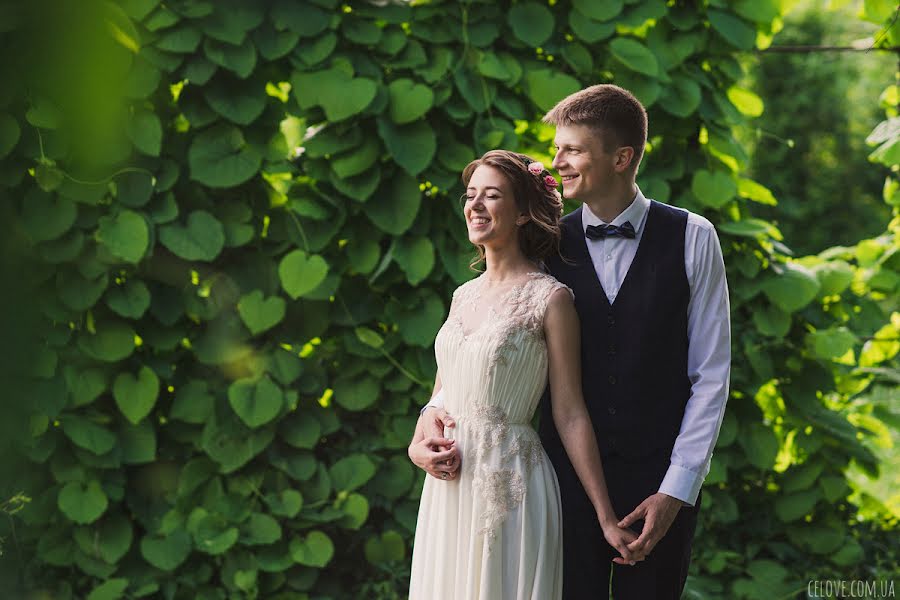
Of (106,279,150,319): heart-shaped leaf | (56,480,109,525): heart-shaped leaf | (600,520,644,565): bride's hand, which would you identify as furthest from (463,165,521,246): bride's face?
(56,480,109,525): heart-shaped leaf

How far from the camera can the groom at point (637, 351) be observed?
68.5 inches

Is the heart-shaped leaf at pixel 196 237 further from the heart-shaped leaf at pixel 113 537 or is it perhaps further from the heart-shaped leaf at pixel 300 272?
the heart-shaped leaf at pixel 113 537

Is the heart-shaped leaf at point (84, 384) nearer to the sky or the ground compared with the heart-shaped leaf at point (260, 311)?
nearer to the ground

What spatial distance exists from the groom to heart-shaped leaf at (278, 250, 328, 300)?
1002 millimetres

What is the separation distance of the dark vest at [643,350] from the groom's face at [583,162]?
0.13 meters

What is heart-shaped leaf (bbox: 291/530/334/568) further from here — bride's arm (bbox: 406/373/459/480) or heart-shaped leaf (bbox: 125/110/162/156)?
heart-shaped leaf (bbox: 125/110/162/156)

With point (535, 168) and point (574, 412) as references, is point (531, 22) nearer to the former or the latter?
point (535, 168)

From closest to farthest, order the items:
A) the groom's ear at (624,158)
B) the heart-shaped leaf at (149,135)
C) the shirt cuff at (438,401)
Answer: the groom's ear at (624,158)
the shirt cuff at (438,401)
the heart-shaped leaf at (149,135)

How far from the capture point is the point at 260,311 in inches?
109

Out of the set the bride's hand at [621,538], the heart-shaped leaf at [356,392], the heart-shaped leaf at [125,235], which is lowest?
the bride's hand at [621,538]

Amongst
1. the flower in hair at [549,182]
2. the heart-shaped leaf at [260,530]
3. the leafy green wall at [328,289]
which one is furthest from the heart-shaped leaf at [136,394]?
the flower in hair at [549,182]

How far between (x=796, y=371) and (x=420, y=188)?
1.31 m

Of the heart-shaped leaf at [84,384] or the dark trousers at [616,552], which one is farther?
the heart-shaped leaf at [84,384]

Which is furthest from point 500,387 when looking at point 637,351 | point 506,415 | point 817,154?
point 817,154
